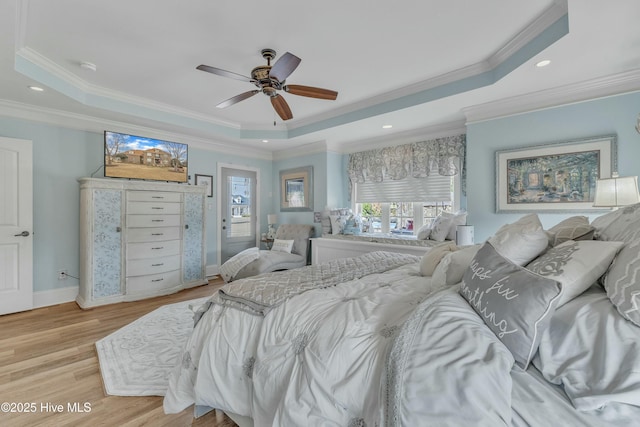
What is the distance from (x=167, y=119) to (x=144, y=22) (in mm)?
1916

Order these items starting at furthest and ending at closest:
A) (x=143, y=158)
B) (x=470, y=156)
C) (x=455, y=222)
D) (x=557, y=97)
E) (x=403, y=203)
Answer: (x=403, y=203) < (x=143, y=158) < (x=455, y=222) < (x=470, y=156) < (x=557, y=97)

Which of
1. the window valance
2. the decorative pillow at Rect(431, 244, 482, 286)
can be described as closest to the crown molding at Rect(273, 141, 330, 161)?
the window valance

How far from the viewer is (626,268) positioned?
902 millimetres

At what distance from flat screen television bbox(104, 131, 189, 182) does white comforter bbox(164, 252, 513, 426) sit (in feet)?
10.6

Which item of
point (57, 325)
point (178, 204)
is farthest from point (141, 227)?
point (57, 325)

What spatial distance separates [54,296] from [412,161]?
17.1ft

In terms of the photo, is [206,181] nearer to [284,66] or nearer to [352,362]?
[284,66]

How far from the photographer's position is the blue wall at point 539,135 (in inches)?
104

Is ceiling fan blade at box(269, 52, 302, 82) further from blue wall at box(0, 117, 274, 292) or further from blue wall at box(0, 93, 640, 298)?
blue wall at box(0, 117, 274, 292)

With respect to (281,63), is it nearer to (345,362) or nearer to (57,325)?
(345,362)

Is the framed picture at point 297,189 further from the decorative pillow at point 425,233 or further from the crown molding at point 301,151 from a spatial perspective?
the decorative pillow at point 425,233

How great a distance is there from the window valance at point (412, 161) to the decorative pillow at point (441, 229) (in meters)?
0.57

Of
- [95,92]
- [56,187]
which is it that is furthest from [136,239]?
[95,92]

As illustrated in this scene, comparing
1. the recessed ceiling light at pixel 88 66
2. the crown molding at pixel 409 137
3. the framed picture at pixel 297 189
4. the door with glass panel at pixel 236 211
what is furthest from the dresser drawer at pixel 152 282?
the crown molding at pixel 409 137
